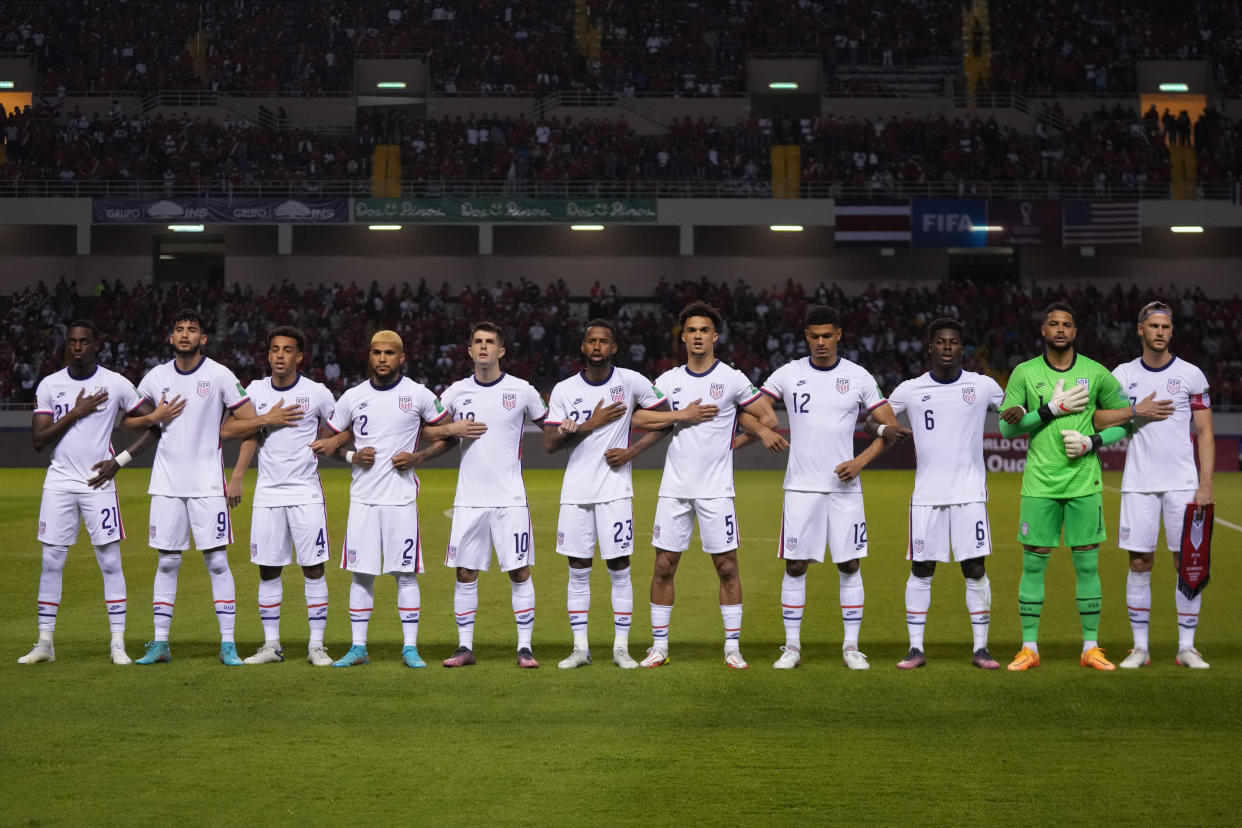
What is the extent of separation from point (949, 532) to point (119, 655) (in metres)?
5.82

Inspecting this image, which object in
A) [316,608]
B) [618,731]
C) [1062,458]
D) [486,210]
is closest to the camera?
[618,731]

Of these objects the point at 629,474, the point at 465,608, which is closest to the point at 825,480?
the point at 629,474

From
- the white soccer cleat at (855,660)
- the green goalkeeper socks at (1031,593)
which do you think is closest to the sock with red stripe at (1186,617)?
the green goalkeeper socks at (1031,593)

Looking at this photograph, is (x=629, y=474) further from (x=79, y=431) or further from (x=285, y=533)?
(x=79, y=431)

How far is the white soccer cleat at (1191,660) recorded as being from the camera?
9289 millimetres

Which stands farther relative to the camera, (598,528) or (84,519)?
(84,519)

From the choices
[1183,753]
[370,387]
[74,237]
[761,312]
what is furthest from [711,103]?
[1183,753]

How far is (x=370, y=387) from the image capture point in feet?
31.3

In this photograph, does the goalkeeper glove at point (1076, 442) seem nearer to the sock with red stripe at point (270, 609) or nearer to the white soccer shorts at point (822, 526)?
the white soccer shorts at point (822, 526)

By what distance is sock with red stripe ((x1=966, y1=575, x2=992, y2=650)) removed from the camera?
929cm

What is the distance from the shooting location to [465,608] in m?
9.38

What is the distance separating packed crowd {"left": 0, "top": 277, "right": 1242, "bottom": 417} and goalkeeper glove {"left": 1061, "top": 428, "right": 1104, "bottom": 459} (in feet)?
83.8

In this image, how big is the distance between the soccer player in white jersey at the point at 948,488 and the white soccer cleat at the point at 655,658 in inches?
63.6

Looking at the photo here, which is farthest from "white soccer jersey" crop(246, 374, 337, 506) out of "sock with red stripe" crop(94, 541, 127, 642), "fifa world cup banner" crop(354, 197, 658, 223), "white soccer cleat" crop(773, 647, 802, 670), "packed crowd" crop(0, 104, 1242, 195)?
"packed crowd" crop(0, 104, 1242, 195)
